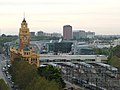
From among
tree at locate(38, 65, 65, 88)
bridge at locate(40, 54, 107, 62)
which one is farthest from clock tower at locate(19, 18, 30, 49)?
tree at locate(38, 65, 65, 88)

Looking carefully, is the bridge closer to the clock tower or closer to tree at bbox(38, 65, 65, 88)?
the clock tower

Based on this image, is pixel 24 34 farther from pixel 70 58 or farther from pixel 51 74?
pixel 51 74

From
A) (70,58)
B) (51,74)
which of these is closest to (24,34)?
(70,58)

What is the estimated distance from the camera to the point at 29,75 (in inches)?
1371

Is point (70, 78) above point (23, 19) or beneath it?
beneath

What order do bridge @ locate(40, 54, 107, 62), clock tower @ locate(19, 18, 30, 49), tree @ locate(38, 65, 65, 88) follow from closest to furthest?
tree @ locate(38, 65, 65, 88), clock tower @ locate(19, 18, 30, 49), bridge @ locate(40, 54, 107, 62)

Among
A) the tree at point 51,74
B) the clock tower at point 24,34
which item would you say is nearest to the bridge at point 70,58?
the clock tower at point 24,34

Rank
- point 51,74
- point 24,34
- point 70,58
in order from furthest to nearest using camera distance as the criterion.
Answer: point 70,58 → point 24,34 → point 51,74

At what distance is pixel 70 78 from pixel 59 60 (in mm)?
21770

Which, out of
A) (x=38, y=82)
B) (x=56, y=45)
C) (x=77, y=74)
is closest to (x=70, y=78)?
(x=77, y=74)

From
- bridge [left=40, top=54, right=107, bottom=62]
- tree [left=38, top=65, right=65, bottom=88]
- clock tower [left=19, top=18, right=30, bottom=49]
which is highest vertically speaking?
clock tower [left=19, top=18, right=30, bottom=49]

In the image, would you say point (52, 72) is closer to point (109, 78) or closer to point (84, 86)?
point (84, 86)

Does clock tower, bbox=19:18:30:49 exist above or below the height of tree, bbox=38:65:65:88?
Answer: above

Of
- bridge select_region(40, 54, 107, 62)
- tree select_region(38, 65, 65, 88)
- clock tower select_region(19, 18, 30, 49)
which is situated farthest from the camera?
bridge select_region(40, 54, 107, 62)
